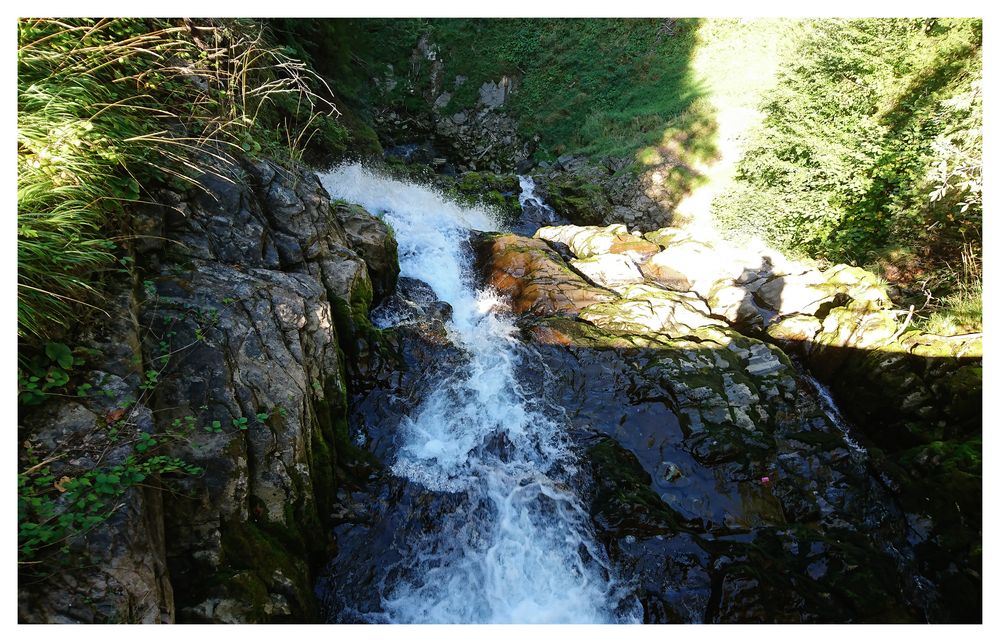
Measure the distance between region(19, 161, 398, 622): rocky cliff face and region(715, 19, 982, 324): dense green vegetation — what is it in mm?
8715

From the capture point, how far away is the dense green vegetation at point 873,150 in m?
7.59

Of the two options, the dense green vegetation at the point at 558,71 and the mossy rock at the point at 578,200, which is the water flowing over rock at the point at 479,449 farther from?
the dense green vegetation at the point at 558,71

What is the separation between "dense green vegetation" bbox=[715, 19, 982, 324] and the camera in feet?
24.9

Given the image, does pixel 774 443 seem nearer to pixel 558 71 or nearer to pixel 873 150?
pixel 873 150

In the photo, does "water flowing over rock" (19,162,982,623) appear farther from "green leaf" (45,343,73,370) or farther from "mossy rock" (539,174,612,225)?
"mossy rock" (539,174,612,225)

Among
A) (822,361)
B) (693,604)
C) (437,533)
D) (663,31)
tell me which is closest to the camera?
(693,604)

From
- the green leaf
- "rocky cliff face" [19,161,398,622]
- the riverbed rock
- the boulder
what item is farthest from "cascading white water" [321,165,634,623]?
the boulder

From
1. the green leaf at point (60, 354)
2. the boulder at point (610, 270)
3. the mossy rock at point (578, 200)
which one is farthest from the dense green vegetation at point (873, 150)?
the green leaf at point (60, 354)

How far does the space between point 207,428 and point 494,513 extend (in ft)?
10.2

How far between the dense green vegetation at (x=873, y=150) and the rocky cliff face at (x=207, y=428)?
343 inches

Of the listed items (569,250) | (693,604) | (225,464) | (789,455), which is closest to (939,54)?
(569,250)

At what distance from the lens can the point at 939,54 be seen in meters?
8.80

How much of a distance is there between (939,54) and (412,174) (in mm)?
13880

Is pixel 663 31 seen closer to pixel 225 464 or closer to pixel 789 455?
pixel 789 455
